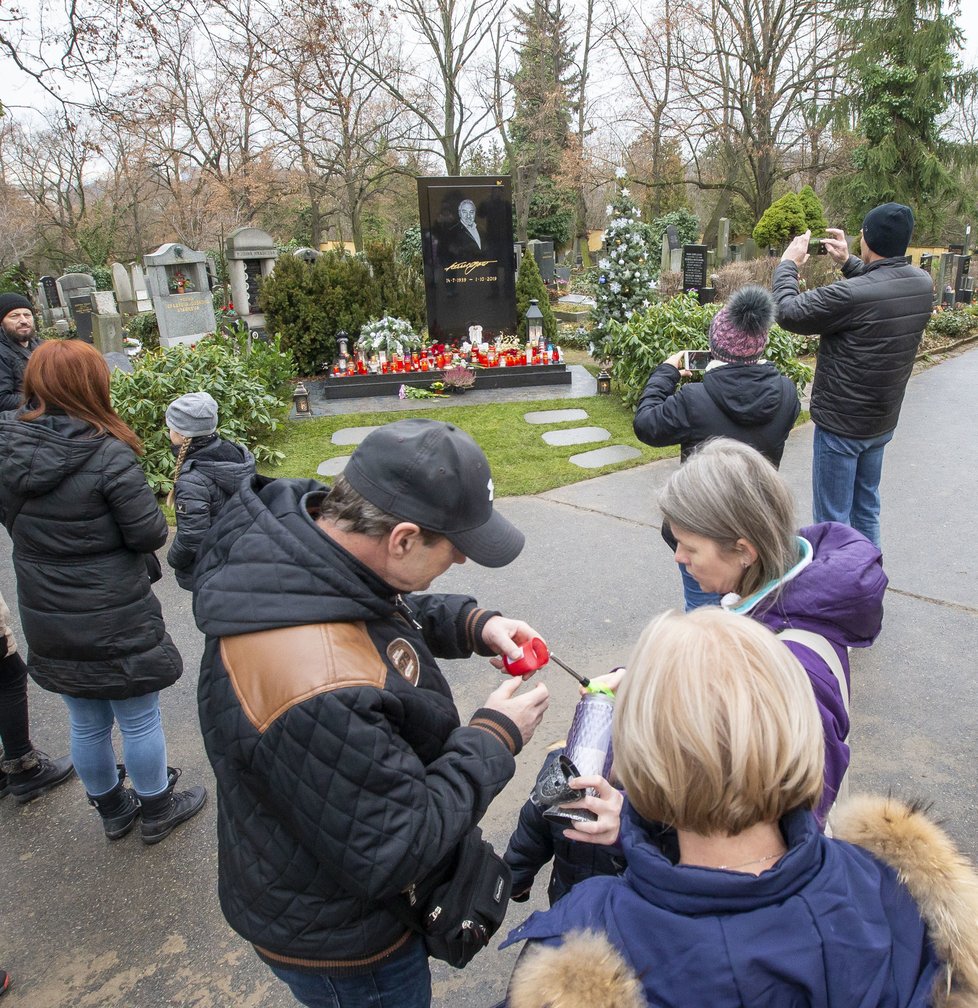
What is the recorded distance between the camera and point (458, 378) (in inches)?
421

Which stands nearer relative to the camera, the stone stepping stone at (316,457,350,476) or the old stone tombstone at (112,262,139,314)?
the stone stepping stone at (316,457,350,476)

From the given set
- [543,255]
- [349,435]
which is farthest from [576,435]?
[543,255]

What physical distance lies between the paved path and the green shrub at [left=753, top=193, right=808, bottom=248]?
49.2 feet

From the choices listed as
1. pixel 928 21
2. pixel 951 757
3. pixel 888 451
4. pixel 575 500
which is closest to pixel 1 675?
pixel 951 757

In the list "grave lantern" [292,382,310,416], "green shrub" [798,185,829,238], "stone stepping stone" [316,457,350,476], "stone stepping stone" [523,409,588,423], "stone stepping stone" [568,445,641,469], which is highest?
"green shrub" [798,185,829,238]

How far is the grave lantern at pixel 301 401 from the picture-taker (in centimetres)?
972

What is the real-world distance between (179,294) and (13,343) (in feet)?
30.3

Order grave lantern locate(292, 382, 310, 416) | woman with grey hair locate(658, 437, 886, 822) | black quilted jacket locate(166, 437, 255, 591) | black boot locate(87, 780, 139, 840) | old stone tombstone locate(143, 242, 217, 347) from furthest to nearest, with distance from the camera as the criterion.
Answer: old stone tombstone locate(143, 242, 217, 347) → grave lantern locate(292, 382, 310, 416) → black quilted jacket locate(166, 437, 255, 591) → black boot locate(87, 780, 139, 840) → woman with grey hair locate(658, 437, 886, 822)

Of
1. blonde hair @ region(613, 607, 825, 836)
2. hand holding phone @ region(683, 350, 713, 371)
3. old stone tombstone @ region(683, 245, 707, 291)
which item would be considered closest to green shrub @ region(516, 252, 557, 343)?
old stone tombstone @ region(683, 245, 707, 291)

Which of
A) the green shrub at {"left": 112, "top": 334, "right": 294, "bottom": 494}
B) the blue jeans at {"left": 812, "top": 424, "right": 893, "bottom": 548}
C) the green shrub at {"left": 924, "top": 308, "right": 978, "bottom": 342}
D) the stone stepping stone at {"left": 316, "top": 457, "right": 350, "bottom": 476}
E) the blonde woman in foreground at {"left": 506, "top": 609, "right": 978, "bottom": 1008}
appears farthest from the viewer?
the green shrub at {"left": 924, "top": 308, "right": 978, "bottom": 342}

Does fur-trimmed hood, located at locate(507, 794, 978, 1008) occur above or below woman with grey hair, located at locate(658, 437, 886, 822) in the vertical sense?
below

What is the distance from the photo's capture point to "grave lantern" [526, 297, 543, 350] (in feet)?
38.4

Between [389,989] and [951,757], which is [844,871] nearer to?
[389,989]

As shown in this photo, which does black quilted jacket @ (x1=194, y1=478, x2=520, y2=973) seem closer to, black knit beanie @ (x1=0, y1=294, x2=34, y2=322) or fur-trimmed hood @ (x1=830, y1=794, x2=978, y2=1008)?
fur-trimmed hood @ (x1=830, y1=794, x2=978, y2=1008)
